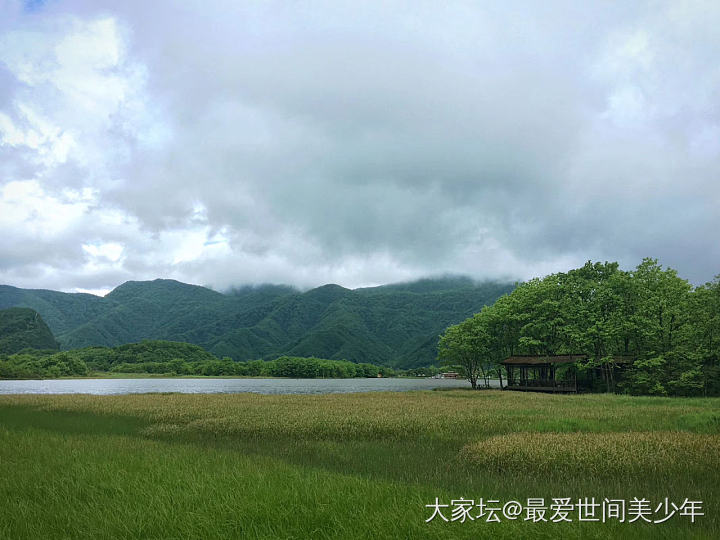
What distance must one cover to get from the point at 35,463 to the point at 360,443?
964 centimetres

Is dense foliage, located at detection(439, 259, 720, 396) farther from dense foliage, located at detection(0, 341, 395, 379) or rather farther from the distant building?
dense foliage, located at detection(0, 341, 395, 379)

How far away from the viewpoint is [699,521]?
22.8 ft

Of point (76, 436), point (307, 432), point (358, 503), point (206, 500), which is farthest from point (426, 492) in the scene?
point (76, 436)

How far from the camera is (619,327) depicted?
146 feet

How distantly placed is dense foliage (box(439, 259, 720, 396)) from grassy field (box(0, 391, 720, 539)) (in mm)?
24338

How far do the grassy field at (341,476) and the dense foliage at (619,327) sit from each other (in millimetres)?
24338

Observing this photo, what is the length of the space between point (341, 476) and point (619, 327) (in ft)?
146

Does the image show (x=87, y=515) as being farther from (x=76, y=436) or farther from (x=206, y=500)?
(x=76, y=436)

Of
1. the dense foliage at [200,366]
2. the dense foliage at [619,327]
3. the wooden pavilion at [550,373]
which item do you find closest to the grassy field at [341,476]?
the dense foliage at [619,327]

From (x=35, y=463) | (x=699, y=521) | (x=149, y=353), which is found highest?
(x=699, y=521)

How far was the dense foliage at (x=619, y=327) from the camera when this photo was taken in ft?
126

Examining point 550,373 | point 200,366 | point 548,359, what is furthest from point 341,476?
point 200,366

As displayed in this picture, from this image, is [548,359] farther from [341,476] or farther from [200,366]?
[200,366]

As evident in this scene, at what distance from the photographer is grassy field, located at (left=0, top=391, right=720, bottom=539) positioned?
6.41 m
